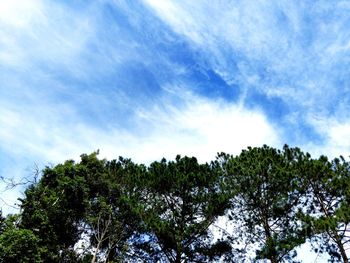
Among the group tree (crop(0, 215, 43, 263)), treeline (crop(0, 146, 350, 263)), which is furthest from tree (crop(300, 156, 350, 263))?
tree (crop(0, 215, 43, 263))

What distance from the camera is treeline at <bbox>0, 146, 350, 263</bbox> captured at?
1658 cm

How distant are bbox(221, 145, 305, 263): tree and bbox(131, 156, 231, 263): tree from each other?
1.09 m

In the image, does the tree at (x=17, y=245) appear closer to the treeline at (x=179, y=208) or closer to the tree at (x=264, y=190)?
the treeline at (x=179, y=208)

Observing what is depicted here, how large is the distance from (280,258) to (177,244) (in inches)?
223

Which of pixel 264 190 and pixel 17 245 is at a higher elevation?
pixel 264 190

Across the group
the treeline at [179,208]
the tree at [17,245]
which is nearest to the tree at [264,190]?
the treeline at [179,208]

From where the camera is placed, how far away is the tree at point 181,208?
19219 mm

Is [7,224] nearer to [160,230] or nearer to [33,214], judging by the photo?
[33,214]

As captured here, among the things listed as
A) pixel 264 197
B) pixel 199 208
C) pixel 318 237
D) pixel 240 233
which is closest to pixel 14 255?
pixel 199 208

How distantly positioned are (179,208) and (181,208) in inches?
6.5

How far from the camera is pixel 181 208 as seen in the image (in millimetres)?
20406

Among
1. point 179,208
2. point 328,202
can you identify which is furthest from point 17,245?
point 328,202

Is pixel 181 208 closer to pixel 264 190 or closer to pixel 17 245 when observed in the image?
pixel 264 190

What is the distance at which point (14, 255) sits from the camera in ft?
53.3
